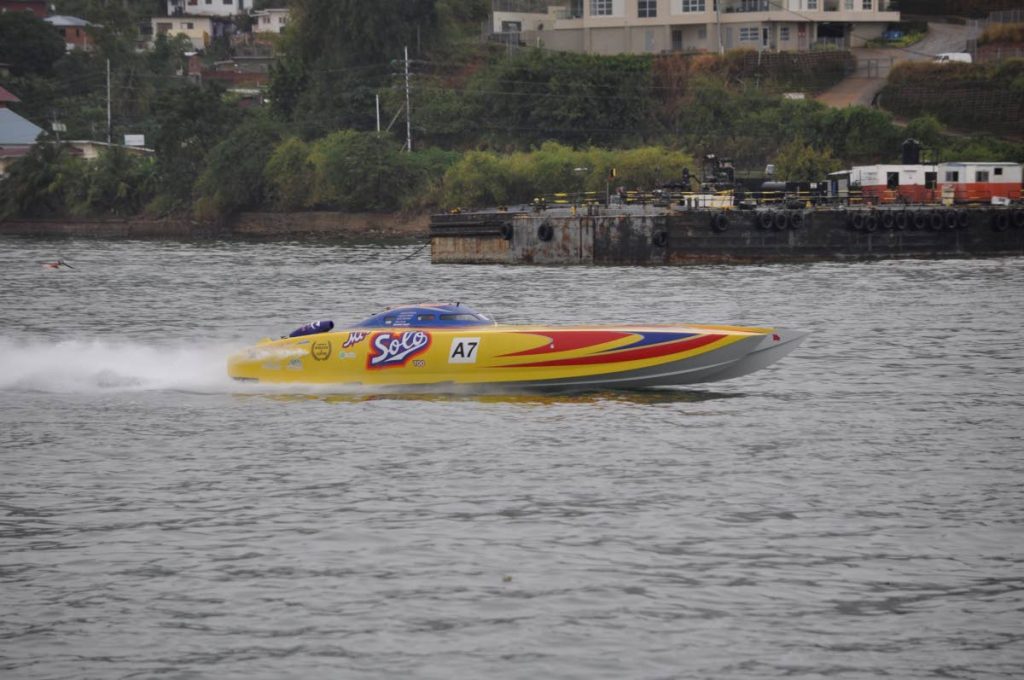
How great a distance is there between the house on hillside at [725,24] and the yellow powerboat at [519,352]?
278 ft

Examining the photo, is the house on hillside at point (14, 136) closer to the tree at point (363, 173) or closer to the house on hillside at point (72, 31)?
the house on hillside at point (72, 31)

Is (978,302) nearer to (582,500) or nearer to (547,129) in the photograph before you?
(582,500)

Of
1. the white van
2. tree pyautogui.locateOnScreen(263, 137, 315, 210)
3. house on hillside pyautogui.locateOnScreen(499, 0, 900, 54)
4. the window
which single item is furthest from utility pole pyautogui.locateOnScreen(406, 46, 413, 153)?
the window

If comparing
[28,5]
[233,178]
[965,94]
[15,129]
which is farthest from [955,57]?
[28,5]

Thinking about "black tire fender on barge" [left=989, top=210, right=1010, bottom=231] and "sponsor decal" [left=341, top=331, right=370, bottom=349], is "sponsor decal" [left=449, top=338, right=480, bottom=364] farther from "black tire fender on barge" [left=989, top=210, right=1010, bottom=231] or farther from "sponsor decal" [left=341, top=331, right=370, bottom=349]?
"black tire fender on barge" [left=989, top=210, right=1010, bottom=231]

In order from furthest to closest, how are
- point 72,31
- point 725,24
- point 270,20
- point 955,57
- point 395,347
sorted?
point 270,20, point 72,31, point 725,24, point 955,57, point 395,347

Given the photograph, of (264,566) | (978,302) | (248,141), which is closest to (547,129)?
(248,141)

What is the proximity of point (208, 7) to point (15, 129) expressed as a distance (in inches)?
2189

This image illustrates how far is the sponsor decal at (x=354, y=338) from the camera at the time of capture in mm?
28875

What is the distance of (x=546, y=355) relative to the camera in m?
28.0

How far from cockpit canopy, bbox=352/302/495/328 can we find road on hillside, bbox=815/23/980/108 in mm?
74077

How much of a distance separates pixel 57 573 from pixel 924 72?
3509 inches

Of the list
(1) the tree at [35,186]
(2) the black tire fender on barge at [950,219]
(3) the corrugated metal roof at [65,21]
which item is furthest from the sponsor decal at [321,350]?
(3) the corrugated metal roof at [65,21]

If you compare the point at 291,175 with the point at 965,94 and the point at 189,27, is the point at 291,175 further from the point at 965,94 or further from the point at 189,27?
the point at 189,27
